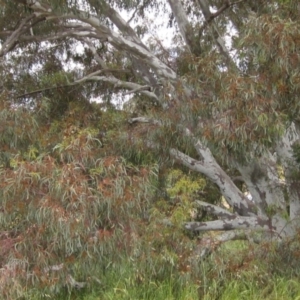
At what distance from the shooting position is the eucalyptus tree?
428 cm

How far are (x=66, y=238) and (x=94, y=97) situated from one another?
4202mm

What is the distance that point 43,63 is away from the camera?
24.7 feet

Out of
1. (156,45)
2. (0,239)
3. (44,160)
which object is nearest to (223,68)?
(156,45)

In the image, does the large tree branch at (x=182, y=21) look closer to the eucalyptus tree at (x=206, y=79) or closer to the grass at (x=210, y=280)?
the eucalyptus tree at (x=206, y=79)

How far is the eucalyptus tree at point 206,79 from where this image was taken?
4.28m

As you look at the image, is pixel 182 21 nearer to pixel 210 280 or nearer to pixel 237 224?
pixel 237 224

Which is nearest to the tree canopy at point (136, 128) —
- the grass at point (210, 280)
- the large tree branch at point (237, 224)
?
the large tree branch at point (237, 224)

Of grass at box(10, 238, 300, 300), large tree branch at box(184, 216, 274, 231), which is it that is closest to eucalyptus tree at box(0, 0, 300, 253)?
large tree branch at box(184, 216, 274, 231)

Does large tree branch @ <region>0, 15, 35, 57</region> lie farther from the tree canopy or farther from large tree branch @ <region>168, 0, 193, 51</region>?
large tree branch @ <region>168, 0, 193, 51</region>

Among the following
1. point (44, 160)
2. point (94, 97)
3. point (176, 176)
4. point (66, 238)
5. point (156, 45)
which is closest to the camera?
point (66, 238)

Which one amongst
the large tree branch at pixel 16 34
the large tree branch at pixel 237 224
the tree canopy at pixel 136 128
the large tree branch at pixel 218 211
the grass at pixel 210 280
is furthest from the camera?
the large tree branch at pixel 218 211

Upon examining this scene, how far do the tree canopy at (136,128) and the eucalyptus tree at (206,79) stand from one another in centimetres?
2

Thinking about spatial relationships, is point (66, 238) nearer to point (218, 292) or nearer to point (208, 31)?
point (218, 292)

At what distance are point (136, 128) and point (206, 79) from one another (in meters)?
1.01
